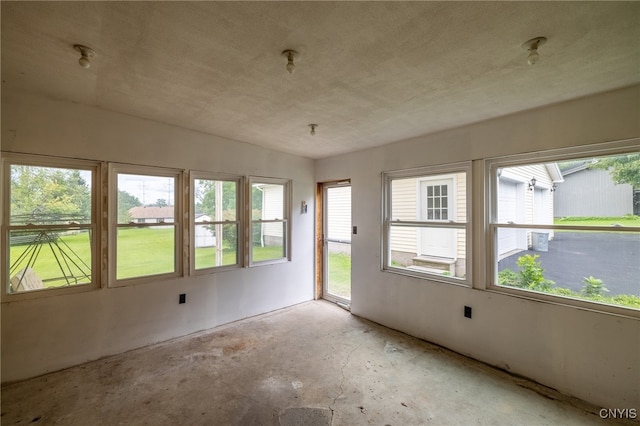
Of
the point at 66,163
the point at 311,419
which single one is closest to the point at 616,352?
the point at 311,419

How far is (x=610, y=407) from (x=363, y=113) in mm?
3197

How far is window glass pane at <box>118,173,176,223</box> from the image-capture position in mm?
2994

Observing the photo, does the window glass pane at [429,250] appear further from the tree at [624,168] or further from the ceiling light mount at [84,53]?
the ceiling light mount at [84,53]

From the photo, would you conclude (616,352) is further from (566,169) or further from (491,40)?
(491,40)

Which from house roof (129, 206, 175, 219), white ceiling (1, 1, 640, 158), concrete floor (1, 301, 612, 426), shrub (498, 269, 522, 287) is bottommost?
concrete floor (1, 301, 612, 426)

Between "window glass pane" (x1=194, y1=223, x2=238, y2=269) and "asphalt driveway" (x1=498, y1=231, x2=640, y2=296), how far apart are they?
11.7ft

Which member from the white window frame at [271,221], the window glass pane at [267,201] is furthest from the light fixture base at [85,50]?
the window glass pane at [267,201]

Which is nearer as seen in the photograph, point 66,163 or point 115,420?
point 115,420

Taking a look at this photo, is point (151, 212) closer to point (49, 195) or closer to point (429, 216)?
point (49, 195)

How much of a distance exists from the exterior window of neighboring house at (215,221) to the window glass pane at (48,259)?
106 cm

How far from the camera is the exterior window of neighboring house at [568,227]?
7.18ft

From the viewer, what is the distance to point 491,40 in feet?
5.08

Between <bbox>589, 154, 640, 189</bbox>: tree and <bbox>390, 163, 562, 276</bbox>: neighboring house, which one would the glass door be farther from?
<bbox>589, 154, 640, 189</bbox>: tree

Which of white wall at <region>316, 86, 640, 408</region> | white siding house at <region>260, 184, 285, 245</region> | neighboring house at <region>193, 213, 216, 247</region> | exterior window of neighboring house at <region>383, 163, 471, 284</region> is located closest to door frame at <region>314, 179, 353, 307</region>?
white siding house at <region>260, 184, 285, 245</region>
